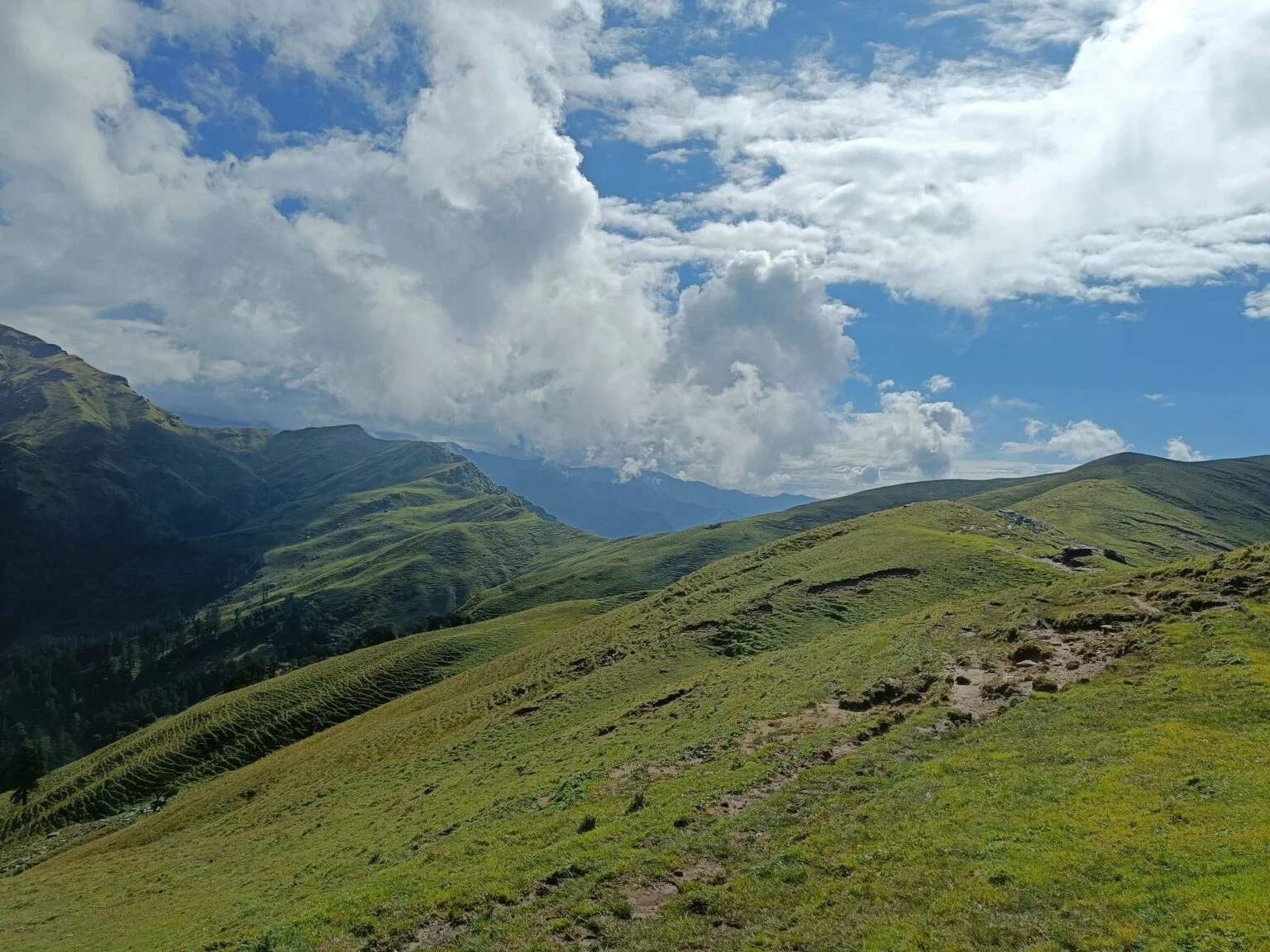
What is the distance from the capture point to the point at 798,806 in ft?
85.3

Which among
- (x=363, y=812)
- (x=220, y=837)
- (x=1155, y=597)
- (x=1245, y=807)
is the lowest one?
(x=220, y=837)

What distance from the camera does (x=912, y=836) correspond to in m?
21.7

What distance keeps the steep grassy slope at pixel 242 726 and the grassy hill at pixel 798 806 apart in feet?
72.0

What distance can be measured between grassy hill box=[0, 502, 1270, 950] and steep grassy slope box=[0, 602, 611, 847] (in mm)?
21934

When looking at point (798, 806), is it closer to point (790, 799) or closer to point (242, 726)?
point (790, 799)

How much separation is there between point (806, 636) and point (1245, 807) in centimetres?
4106

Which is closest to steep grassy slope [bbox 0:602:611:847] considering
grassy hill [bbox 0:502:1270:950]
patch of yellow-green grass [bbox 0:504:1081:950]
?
patch of yellow-green grass [bbox 0:504:1081:950]

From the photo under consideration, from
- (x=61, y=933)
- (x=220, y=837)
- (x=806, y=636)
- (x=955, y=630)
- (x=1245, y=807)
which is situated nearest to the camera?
(x=1245, y=807)

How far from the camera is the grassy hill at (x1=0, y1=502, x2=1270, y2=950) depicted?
714 inches

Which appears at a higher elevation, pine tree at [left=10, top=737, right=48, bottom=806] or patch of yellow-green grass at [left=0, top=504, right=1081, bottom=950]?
patch of yellow-green grass at [left=0, top=504, right=1081, bottom=950]

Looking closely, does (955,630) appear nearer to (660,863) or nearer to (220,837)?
(660,863)

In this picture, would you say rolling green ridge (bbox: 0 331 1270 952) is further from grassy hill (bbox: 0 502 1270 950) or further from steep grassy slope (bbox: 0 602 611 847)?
steep grassy slope (bbox: 0 602 611 847)

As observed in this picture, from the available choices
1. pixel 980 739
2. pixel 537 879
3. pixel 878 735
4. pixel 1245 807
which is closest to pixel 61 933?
pixel 537 879

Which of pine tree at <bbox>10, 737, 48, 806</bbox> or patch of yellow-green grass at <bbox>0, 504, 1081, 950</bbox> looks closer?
patch of yellow-green grass at <bbox>0, 504, 1081, 950</bbox>
